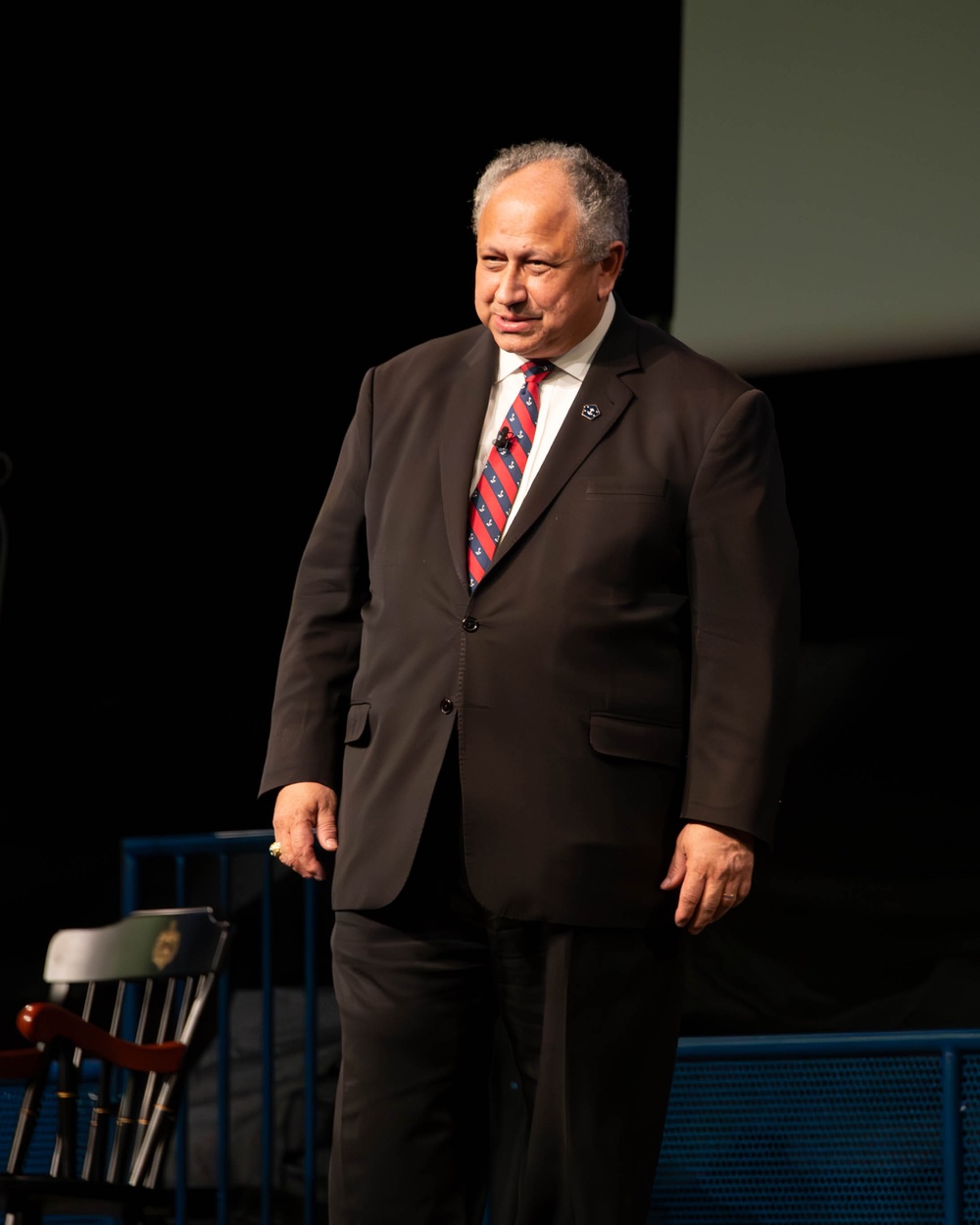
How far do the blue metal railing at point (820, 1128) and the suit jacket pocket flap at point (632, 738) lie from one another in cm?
110

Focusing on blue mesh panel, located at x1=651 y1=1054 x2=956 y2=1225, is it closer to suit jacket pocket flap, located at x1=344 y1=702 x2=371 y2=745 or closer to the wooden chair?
the wooden chair

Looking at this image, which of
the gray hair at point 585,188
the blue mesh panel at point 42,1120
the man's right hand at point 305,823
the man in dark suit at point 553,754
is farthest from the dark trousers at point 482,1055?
the blue mesh panel at point 42,1120

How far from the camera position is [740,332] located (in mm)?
3398

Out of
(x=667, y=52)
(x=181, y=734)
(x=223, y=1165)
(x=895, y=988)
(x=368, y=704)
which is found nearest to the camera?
(x=368, y=704)

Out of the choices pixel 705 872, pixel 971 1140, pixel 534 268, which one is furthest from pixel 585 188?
pixel 971 1140

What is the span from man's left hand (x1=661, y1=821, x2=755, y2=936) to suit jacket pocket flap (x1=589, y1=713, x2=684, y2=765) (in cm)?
9

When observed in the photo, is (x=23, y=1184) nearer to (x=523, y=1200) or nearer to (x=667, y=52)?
(x=523, y=1200)

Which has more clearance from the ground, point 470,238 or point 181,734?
point 470,238

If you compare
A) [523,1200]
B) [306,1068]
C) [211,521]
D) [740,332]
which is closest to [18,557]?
[211,521]

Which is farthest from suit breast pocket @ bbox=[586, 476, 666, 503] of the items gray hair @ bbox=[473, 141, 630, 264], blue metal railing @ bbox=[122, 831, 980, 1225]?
blue metal railing @ bbox=[122, 831, 980, 1225]

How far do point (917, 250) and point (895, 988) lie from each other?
4.85ft

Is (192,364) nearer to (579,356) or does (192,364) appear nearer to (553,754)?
(579,356)

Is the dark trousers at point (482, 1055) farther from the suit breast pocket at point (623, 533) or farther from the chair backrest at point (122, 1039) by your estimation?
the chair backrest at point (122, 1039)

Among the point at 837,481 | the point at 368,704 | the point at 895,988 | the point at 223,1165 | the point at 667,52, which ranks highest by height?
the point at 667,52
